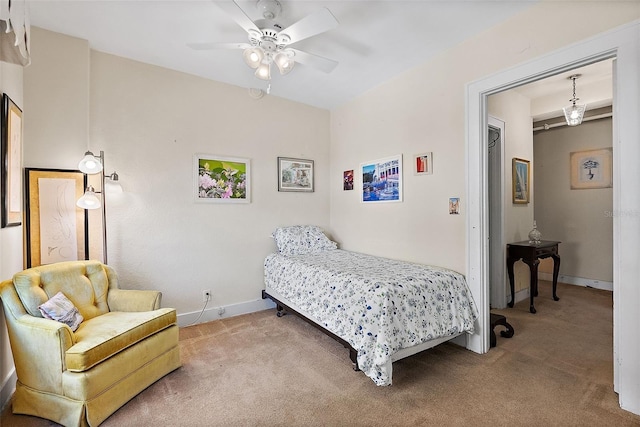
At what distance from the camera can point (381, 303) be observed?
6.40 feet

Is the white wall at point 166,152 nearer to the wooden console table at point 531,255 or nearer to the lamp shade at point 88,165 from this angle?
the lamp shade at point 88,165

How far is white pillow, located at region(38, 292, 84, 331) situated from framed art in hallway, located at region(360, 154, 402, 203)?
301 centimetres

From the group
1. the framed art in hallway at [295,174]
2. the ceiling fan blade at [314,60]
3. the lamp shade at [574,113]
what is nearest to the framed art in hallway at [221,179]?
the framed art in hallway at [295,174]

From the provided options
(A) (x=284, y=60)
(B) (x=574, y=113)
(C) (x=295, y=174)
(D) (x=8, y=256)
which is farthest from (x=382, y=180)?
(D) (x=8, y=256)

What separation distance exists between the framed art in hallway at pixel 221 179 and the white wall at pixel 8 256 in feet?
4.72

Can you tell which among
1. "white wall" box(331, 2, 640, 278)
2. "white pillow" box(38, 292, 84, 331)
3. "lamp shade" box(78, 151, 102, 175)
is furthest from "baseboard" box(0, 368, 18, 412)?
"white wall" box(331, 2, 640, 278)

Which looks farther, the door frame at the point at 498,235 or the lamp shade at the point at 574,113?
the door frame at the point at 498,235

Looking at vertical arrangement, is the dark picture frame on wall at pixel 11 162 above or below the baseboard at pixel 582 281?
above

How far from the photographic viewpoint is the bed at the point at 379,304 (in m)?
1.95

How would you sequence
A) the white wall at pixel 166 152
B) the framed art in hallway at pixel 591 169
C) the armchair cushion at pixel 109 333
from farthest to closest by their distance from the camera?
the framed art in hallway at pixel 591 169 → the white wall at pixel 166 152 → the armchair cushion at pixel 109 333

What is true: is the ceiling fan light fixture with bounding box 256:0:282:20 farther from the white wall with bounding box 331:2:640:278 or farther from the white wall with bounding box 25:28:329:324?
the white wall with bounding box 331:2:640:278

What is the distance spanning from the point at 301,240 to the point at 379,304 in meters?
1.88

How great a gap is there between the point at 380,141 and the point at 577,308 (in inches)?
125

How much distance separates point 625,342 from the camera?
1754mm
